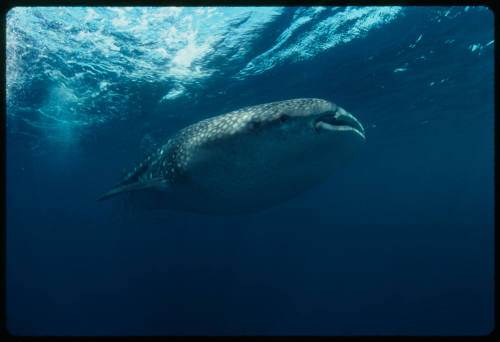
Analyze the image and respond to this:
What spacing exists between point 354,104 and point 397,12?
9.23 m

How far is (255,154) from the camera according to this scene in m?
4.66

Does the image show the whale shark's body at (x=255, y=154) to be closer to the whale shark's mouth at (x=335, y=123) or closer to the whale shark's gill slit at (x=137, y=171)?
the whale shark's mouth at (x=335, y=123)

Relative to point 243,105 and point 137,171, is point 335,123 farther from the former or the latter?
point 243,105

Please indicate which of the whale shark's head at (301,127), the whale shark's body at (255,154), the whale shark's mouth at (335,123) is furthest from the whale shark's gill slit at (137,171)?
the whale shark's mouth at (335,123)

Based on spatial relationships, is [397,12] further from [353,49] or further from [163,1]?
[163,1]

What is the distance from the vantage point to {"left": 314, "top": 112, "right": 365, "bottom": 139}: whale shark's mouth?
4.32m

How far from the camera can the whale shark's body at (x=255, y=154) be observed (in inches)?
171

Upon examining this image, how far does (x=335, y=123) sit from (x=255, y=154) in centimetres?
134

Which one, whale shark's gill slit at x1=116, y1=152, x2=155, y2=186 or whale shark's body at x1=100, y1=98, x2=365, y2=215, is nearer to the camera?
whale shark's body at x1=100, y1=98, x2=365, y2=215

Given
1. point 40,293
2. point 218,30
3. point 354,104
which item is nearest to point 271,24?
point 218,30

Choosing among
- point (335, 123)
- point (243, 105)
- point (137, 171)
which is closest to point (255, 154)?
point (335, 123)

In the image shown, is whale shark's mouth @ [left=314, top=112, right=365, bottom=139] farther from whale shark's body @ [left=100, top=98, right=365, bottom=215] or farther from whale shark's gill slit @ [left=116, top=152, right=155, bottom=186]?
whale shark's gill slit @ [left=116, top=152, right=155, bottom=186]

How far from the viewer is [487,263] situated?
1148 inches

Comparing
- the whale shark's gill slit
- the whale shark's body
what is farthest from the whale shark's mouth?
the whale shark's gill slit
